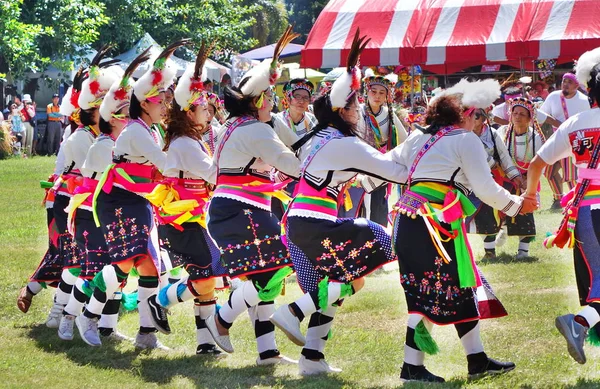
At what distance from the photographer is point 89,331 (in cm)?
732

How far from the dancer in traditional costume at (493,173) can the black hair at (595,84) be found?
3312 millimetres

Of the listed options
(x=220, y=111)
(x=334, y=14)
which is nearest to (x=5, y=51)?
(x=334, y=14)

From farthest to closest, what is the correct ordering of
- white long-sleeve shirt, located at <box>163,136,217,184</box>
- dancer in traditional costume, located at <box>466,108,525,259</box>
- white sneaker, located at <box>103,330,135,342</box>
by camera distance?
dancer in traditional costume, located at <box>466,108,525,259</box> → white sneaker, located at <box>103,330,135,342</box> → white long-sleeve shirt, located at <box>163,136,217,184</box>

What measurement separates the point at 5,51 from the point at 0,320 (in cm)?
1850

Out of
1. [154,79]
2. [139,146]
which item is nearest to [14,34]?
[154,79]

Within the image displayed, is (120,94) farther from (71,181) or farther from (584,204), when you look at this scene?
(584,204)

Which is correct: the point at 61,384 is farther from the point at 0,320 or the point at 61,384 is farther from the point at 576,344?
the point at 576,344

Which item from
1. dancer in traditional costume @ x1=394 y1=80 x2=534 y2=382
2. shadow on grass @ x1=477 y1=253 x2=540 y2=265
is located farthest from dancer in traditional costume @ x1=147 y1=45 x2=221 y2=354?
A: shadow on grass @ x1=477 y1=253 x2=540 y2=265

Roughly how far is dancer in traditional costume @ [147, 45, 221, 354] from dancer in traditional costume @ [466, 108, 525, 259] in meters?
3.34

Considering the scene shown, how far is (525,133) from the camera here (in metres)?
11.0

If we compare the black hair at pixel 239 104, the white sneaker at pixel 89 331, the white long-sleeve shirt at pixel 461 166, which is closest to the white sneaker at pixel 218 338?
the white sneaker at pixel 89 331

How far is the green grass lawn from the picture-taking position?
5.99 m

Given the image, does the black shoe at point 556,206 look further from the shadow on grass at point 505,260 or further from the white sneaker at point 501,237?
the shadow on grass at point 505,260

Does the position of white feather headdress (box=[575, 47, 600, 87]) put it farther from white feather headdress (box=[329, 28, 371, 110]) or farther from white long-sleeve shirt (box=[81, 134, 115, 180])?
white long-sleeve shirt (box=[81, 134, 115, 180])
